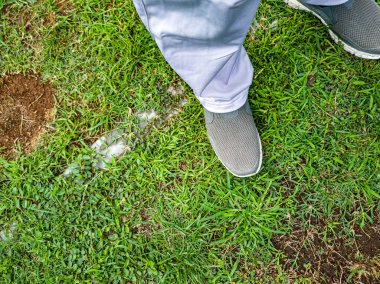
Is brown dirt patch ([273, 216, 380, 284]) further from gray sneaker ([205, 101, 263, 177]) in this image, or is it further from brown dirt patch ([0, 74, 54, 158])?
brown dirt patch ([0, 74, 54, 158])

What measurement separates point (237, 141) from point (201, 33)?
2.87 feet

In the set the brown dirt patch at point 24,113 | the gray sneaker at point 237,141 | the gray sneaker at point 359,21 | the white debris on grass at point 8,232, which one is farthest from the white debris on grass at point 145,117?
the gray sneaker at point 359,21

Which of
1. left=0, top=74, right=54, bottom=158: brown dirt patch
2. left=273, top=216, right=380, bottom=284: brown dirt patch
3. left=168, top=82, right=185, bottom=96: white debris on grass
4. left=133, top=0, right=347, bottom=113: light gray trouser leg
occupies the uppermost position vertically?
left=133, top=0, right=347, bottom=113: light gray trouser leg

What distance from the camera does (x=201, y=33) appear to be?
50.7 inches

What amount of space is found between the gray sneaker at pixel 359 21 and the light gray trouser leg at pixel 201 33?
775 mm

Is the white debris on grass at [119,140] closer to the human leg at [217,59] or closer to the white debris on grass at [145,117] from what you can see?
the white debris on grass at [145,117]

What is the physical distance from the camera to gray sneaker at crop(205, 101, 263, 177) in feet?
6.64

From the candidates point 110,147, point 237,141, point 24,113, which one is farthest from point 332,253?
point 24,113

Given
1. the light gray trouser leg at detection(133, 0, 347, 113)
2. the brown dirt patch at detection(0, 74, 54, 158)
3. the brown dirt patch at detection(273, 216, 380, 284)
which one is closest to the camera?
the light gray trouser leg at detection(133, 0, 347, 113)

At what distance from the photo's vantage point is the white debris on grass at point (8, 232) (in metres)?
2.16

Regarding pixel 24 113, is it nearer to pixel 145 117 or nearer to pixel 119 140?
Result: pixel 119 140

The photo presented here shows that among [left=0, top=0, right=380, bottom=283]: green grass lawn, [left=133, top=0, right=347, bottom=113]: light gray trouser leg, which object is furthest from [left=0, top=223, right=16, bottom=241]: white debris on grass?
[left=133, top=0, right=347, bottom=113]: light gray trouser leg

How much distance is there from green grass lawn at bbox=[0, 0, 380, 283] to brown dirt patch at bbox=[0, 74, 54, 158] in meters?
0.08

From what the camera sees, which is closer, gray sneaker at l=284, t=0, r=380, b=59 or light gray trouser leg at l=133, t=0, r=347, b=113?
light gray trouser leg at l=133, t=0, r=347, b=113
